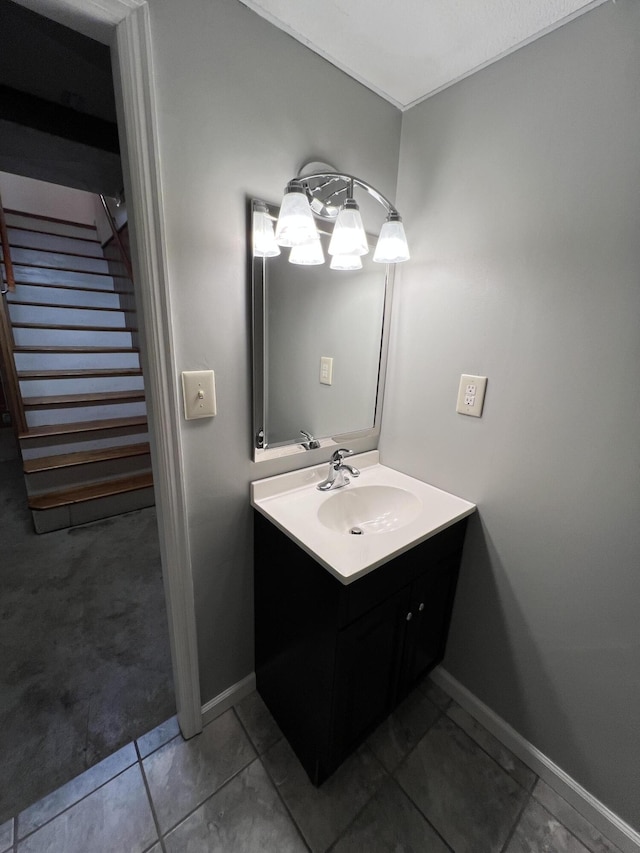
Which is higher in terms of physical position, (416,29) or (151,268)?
(416,29)

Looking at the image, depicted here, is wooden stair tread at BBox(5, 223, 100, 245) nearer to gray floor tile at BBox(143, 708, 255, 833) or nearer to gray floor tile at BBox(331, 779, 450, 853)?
gray floor tile at BBox(143, 708, 255, 833)

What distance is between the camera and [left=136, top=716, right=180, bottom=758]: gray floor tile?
3.90ft

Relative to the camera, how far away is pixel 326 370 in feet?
4.45

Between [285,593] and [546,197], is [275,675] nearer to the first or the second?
[285,593]

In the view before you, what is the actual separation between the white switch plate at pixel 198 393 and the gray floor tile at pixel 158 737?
118 cm

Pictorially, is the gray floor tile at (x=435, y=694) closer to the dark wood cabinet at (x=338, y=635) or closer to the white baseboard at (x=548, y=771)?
the white baseboard at (x=548, y=771)

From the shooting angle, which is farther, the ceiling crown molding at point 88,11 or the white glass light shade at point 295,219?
the white glass light shade at point 295,219

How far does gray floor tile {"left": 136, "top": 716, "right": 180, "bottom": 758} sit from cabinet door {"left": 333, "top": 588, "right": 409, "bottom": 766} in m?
0.63

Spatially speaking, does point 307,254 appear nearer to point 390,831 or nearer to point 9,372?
point 390,831

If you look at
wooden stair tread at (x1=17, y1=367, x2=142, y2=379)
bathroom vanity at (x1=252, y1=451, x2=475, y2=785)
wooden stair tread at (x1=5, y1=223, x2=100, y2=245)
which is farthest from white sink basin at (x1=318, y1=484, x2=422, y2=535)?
wooden stair tread at (x1=5, y1=223, x2=100, y2=245)

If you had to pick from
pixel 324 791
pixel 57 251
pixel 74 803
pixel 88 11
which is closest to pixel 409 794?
pixel 324 791

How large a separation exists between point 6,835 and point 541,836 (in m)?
1.56

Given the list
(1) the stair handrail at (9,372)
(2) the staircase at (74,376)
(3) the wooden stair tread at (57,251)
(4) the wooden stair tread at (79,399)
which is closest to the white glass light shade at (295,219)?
(2) the staircase at (74,376)

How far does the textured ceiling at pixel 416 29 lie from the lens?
827mm
